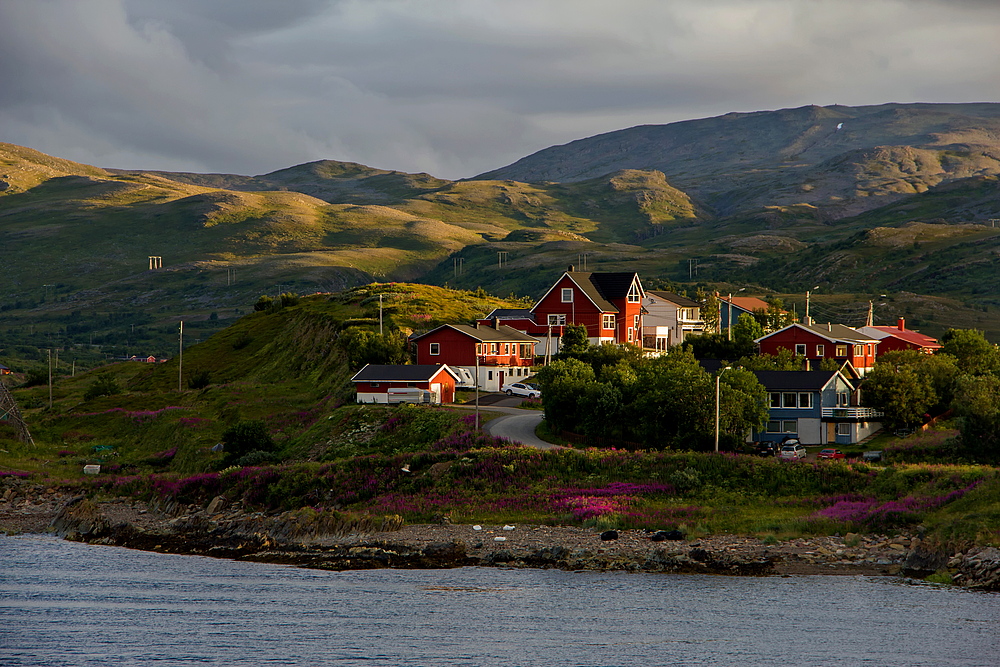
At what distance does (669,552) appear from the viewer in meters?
50.2

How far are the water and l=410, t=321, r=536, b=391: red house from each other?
1693 inches

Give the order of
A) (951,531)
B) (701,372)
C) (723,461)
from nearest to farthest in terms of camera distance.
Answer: (951,531), (723,461), (701,372)

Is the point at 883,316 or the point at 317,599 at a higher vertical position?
the point at 883,316

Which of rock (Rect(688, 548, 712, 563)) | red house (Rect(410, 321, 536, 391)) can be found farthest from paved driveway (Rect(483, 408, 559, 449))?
rock (Rect(688, 548, 712, 563))

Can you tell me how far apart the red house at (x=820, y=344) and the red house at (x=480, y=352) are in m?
22.5

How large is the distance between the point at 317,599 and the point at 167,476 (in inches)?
1149

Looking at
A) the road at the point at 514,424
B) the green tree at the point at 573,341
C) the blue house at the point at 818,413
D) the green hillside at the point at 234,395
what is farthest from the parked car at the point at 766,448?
the green tree at the point at 573,341

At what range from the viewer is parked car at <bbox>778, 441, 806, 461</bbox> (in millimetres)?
61963

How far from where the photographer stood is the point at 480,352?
92.7m

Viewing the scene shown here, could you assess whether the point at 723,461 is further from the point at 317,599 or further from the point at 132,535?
the point at 132,535

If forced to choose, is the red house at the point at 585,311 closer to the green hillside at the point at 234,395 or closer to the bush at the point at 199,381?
the green hillside at the point at 234,395

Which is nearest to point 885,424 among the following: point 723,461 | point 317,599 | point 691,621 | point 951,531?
point 723,461

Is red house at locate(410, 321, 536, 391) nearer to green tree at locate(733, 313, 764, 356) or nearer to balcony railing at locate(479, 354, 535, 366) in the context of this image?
balcony railing at locate(479, 354, 535, 366)

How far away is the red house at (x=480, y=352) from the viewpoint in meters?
92.1
